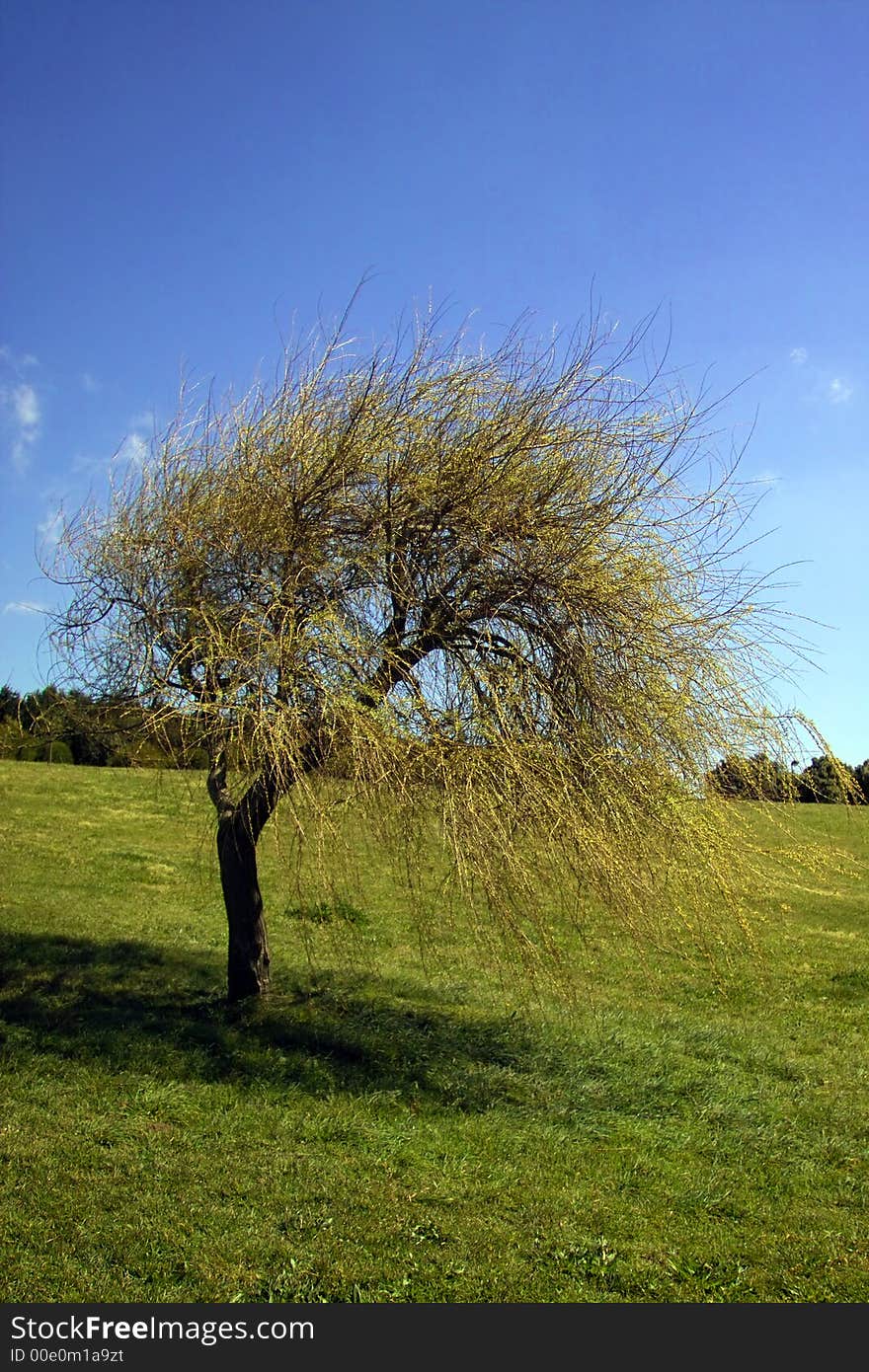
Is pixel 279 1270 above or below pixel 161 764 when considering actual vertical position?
below

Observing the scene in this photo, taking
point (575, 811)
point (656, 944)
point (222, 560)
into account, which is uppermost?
point (222, 560)

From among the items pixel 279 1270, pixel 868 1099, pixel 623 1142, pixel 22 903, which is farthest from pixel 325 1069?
pixel 22 903

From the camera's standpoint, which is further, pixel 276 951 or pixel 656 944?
pixel 276 951

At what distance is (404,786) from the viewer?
711cm

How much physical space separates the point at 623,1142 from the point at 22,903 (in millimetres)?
9383

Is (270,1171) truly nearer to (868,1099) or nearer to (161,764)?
(161,764)

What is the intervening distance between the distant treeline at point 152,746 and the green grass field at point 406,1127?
450mm

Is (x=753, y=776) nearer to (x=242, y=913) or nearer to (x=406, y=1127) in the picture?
(x=406, y=1127)

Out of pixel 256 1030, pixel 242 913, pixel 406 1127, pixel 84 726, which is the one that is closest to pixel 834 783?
pixel 406 1127

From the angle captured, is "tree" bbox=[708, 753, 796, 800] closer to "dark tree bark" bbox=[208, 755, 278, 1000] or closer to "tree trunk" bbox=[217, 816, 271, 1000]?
"dark tree bark" bbox=[208, 755, 278, 1000]

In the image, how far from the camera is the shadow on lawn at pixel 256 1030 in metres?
8.30

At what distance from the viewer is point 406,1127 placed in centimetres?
745

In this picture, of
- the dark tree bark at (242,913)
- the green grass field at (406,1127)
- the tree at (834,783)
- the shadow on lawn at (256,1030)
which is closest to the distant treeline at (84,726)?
the green grass field at (406,1127)

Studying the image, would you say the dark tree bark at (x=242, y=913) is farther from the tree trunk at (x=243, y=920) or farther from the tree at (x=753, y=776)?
the tree at (x=753, y=776)
